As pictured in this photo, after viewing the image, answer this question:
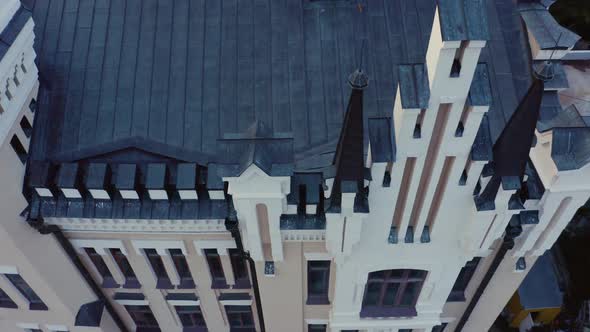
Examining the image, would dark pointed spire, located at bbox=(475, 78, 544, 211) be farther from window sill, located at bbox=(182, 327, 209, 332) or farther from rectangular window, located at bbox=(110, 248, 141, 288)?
window sill, located at bbox=(182, 327, 209, 332)

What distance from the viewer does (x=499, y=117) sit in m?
14.3

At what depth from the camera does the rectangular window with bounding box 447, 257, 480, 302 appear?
15.6 meters

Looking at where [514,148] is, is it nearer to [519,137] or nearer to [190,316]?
[519,137]

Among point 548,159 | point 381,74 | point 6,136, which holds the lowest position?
point 548,159

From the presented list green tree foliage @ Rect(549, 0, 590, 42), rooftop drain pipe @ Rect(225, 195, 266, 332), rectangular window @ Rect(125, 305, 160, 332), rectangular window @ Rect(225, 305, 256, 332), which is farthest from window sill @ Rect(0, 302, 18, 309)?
green tree foliage @ Rect(549, 0, 590, 42)

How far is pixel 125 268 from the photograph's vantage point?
659 inches

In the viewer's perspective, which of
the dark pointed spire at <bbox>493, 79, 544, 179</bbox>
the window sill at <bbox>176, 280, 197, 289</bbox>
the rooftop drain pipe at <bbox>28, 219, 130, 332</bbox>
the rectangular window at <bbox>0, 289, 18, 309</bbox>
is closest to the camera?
the dark pointed spire at <bbox>493, 79, 544, 179</bbox>

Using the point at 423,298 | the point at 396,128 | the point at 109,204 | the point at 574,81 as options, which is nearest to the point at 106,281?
the point at 109,204

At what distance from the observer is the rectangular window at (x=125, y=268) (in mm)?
16031

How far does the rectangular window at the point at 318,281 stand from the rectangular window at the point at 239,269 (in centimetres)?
203

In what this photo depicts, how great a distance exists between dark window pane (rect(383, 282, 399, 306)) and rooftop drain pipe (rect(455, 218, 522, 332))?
2.62 meters

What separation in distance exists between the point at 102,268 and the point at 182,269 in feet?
8.30

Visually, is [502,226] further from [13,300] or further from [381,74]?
[13,300]

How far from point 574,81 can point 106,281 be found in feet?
54.7
